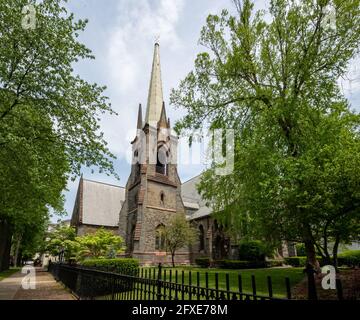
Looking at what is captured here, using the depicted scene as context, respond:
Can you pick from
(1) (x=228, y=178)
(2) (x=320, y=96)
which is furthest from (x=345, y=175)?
(1) (x=228, y=178)

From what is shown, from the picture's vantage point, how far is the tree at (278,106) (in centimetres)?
998

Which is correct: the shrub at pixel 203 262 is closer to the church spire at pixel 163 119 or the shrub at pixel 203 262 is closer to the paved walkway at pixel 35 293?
the paved walkway at pixel 35 293

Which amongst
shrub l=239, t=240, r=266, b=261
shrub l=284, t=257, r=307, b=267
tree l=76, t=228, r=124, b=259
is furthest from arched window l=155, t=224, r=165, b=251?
shrub l=284, t=257, r=307, b=267

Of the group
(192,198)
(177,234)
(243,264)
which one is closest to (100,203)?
(192,198)

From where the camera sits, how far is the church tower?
28453 millimetres

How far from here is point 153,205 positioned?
30.2 meters

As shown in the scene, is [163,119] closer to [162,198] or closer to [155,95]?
[155,95]

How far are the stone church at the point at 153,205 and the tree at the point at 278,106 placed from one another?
1443 centimetres

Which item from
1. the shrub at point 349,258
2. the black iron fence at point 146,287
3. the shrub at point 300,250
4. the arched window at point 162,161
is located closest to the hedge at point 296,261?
the shrub at point 300,250

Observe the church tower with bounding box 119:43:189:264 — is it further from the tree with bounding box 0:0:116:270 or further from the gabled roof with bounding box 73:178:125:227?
the tree with bounding box 0:0:116:270

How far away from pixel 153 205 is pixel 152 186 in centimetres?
224

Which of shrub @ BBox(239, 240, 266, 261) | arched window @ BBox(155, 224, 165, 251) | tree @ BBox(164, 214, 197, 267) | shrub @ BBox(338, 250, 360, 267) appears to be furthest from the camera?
arched window @ BBox(155, 224, 165, 251)

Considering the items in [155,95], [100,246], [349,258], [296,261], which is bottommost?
[296,261]
